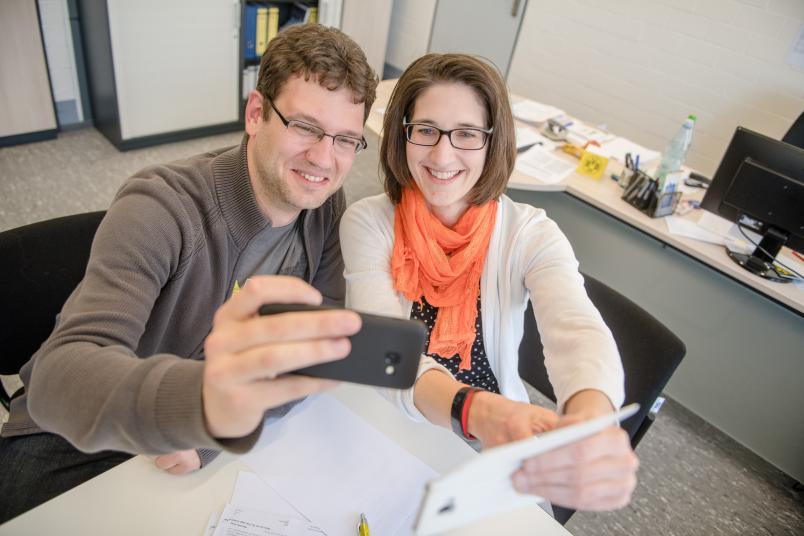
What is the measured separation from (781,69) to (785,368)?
81.9 inches

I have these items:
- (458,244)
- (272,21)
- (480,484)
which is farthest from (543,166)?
(272,21)

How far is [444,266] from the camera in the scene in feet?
4.25

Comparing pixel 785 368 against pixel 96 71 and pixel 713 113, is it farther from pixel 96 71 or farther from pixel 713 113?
pixel 96 71

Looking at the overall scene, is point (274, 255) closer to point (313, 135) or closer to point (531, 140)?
point (313, 135)

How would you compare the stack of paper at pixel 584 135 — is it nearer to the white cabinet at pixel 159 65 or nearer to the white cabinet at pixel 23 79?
the white cabinet at pixel 159 65

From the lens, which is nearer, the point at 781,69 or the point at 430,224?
the point at 430,224

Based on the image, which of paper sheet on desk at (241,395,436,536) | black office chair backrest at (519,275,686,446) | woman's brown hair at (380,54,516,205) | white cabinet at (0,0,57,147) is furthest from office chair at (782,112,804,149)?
white cabinet at (0,0,57,147)

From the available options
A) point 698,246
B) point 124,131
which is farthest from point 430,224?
point 124,131

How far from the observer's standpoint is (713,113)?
3.38 m

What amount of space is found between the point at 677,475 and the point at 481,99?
5.66ft

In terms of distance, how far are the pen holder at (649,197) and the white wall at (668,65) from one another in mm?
1571

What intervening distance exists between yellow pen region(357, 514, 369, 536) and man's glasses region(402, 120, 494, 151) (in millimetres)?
824

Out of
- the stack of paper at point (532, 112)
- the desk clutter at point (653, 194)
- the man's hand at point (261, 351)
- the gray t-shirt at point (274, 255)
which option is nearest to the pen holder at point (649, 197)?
the desk clutter at point (653, 194)

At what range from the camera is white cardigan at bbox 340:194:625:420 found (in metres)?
1.11
